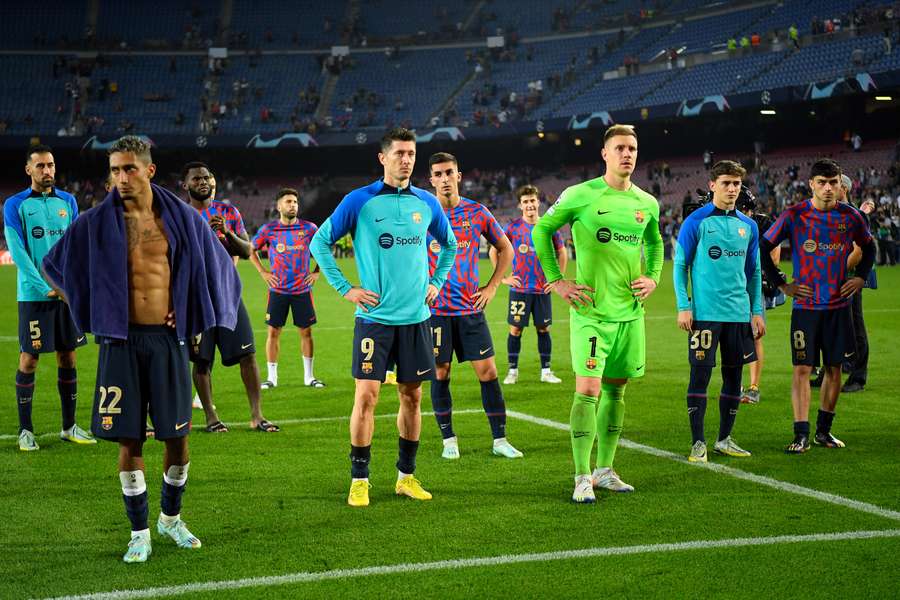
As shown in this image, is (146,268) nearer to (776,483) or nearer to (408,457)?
(408,457)

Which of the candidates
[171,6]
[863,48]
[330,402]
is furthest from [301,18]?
[330,402]

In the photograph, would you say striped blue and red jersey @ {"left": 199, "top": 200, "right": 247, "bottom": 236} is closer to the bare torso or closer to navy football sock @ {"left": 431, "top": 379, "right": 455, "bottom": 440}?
navy football sock @ {"left": 431, "top": 379, "right": 455, "bottom": 440}

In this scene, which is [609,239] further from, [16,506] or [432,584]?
[16,506]

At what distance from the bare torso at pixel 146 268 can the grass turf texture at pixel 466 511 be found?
52.8 inches

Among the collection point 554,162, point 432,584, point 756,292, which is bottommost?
point 432,584

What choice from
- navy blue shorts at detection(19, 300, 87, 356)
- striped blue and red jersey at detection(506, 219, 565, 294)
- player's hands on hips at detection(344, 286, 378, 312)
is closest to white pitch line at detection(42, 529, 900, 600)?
player's hands on hips at detection(344, 286, 378, 312)

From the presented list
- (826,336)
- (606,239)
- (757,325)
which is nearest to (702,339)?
(757,325)

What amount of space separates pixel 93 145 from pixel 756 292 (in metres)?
56.2

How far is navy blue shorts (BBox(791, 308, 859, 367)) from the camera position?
328 inches

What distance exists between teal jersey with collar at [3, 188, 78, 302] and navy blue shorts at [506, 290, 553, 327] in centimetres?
600

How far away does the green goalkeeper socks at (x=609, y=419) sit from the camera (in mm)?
7219

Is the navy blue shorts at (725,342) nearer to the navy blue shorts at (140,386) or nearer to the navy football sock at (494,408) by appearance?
the navy football sock at (494,408)

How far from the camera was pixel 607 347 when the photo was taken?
22.9 feet

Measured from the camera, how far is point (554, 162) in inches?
2330
